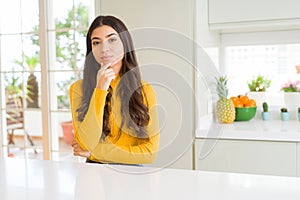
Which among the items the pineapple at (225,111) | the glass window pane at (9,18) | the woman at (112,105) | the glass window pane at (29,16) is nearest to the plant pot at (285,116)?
the pineapple at (225,111)

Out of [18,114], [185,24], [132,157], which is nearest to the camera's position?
[132,157]

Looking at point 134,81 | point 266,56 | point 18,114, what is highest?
point 266,56

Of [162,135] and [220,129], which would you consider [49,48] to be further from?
[220,129]

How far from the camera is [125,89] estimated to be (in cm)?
163

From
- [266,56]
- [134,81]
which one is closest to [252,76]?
[266,56]

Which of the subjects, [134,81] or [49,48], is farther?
[49,48]

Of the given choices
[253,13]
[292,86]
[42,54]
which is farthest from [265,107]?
[42,54]

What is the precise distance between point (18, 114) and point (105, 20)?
5089 millimetres

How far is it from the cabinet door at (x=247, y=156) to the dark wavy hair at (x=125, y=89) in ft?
2.43

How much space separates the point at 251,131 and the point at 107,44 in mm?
1066

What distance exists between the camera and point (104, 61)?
1591 mm

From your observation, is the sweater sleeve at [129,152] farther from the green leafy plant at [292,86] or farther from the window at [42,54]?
the green leafy plant at [292,86]

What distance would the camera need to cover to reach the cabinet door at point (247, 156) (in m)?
2.08

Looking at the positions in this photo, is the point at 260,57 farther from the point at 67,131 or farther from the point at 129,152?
the point at 67,131
